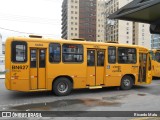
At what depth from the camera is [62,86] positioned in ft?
35.4

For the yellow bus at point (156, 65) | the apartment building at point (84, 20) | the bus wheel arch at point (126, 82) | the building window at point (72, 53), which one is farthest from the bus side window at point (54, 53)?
the apartment building at point (84, 20)

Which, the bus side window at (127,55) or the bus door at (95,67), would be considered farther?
the bus side window at (127,55)

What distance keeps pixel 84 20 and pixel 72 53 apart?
107 metres

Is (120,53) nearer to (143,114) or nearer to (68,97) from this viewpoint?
(68,97)

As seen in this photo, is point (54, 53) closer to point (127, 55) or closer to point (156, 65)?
point (127, 55)

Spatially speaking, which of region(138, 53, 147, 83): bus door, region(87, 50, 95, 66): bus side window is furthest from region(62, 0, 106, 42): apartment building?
region(87, 50, 95, 66): bus side window

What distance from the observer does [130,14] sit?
2.58 meters

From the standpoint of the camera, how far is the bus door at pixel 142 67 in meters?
13.5

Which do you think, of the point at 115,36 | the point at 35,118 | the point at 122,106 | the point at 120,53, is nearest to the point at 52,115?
the point at 35,118

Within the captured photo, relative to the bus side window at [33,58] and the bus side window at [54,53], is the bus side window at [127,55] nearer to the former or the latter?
the bus side window at [54,53]

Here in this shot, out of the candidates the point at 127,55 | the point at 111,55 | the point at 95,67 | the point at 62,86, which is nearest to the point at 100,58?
the point at 95,67

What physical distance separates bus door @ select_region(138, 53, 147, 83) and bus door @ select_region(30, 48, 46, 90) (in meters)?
6.21

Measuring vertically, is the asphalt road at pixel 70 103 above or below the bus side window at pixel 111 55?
below

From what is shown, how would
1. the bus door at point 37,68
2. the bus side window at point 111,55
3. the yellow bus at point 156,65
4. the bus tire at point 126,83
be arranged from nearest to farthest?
the bus door at point 37,68, the bus side window at point 111,55, the bus tire at point 126,83, the yellow bus at point 156,65
